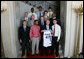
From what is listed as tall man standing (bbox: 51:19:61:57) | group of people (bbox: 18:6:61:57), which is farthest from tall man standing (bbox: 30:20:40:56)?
tall man standing (bbox: 51:19:61:57)

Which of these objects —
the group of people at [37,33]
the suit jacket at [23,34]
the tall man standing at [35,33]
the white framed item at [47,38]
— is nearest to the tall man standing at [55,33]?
the group of people at [37,33]

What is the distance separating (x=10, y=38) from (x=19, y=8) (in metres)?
1.44

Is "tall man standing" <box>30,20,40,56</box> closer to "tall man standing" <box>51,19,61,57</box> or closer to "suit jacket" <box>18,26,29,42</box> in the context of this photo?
"suit jacket" <box>18,26,29,42</box>

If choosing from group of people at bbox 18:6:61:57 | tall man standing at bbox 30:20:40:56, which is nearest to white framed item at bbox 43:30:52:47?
group of people at bbox 18:6:61:57

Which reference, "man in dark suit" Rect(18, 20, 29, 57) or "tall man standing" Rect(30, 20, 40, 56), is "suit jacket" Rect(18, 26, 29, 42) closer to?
"man in dark suit" Rect(18, 20, 29, 57)

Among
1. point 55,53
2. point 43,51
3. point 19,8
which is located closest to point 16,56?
point 43,51

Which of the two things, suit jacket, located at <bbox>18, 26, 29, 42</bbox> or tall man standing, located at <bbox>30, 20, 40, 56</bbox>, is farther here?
suit jacket, located at <bbox>18, 26, 29, 42</bbox>

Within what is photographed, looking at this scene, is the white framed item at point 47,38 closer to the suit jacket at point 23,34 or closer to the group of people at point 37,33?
the group of people at point 37,33

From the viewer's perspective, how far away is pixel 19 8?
19.9 feet

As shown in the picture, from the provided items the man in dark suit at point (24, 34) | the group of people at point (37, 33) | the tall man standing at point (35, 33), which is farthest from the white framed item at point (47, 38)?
the man in dark suit at point (24, 34)

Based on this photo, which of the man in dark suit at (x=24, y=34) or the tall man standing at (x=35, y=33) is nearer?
the tall man standing at (x=35, y=33)

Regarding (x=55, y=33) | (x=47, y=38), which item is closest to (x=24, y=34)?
(x=47, y=38)

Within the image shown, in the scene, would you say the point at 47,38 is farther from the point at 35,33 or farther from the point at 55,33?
the point at 35,33

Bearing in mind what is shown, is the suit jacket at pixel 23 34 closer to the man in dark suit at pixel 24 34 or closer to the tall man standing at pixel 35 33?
the man in dark suit at pixel 24 34
